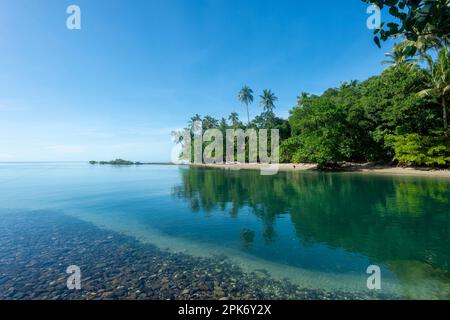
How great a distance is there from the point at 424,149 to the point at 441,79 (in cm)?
820

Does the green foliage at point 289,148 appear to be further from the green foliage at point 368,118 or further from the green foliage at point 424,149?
the green foliage at point 424,149

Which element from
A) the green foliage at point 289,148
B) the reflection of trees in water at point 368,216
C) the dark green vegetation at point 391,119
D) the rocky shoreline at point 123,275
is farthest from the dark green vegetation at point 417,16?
the green foliage at point 289,148

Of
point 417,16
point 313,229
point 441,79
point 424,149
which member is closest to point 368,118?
point 424,149

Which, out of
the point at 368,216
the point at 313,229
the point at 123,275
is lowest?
the point at 123,275

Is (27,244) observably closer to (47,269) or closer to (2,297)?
(47,269)

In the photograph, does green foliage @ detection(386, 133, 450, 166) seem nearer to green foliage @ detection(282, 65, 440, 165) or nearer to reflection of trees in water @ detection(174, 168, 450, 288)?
green foliage @ detection(282, 65, 440, 165)

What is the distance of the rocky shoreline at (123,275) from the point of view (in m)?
5.63

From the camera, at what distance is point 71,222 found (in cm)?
1297

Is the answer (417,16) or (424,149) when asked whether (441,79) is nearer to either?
(424,149)

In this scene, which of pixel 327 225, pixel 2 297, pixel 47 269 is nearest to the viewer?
pixel 2 297

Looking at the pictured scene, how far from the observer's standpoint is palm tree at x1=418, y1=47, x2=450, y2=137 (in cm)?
2630

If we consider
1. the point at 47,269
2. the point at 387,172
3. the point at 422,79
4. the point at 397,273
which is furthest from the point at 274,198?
the point at 422,79

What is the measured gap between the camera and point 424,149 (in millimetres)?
27969

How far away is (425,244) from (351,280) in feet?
14.4
